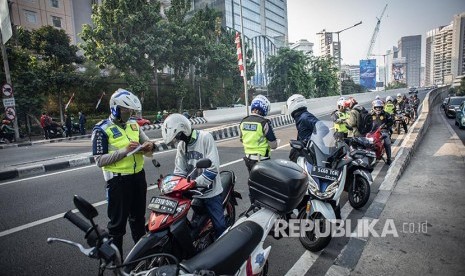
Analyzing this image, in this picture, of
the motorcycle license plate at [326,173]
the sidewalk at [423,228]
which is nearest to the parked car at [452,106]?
the sidewalk at [423,228]

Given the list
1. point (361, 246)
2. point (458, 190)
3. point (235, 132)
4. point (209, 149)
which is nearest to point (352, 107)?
point (458, 190)

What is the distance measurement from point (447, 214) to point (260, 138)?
287cm

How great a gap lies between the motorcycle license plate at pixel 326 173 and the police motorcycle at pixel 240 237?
0.94m

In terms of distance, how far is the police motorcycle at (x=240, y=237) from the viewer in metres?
1.51

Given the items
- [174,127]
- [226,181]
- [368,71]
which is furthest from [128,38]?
[368,71]

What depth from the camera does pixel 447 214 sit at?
158 inches

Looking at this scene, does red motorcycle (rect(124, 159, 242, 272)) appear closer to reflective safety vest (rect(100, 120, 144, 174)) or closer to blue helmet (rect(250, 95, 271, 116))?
→ reflective safety vest (rect(100, 120, 144, 174))

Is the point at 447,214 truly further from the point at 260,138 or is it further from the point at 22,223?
the point at 22,223

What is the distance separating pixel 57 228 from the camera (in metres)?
4.22

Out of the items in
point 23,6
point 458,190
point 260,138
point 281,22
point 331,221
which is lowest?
point 458,190

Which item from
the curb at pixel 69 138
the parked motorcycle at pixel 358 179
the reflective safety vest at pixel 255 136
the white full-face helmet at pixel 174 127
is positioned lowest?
the curb at pixel 69 138

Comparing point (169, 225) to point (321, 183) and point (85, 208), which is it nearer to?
point (85, 208)

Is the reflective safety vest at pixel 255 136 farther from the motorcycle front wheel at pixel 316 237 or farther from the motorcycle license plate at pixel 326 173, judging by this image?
the motorcycle front wheel at pixel 316 237

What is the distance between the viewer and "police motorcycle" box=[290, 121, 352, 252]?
327cm
